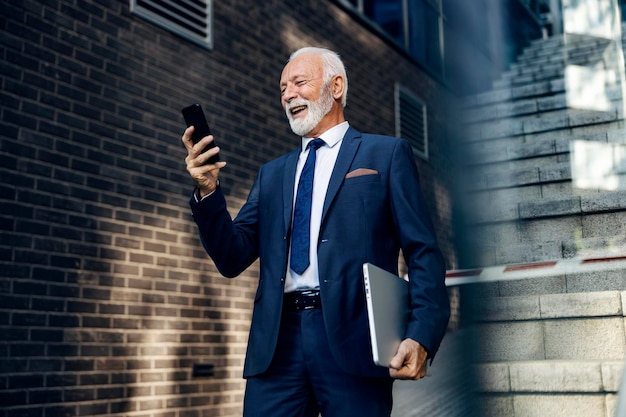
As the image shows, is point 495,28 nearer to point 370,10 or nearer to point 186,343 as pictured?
point 186,343

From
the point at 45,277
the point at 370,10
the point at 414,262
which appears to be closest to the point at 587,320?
the point at 414,262

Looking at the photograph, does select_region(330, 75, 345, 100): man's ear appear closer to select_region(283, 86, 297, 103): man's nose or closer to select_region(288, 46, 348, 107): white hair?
select_region(288, 46, 348, 107): white hair

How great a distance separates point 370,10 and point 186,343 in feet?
16.5

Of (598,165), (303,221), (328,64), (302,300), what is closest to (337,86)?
(328,64)

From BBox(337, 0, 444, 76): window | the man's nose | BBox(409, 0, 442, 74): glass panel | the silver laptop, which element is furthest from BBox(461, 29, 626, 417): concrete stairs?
BBox(409, 0, 442, 74): glass panel

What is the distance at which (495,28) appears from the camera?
2.16 meters

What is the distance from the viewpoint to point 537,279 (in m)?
2.20

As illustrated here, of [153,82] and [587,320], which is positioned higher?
[153,82]

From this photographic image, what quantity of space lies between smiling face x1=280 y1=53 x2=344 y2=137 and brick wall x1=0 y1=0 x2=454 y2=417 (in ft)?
5.78

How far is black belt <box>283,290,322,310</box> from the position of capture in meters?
2.35

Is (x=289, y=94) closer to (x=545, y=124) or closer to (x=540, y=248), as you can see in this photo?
(x=540, y=248)

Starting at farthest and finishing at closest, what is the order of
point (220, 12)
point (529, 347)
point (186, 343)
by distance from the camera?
point (220, 12)
point (186, 343)
point (529, 347)

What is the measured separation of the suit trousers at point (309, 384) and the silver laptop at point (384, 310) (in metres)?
0.15

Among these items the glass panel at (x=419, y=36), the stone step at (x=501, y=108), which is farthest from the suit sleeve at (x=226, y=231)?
the glass panel at (x=419, y=36)
